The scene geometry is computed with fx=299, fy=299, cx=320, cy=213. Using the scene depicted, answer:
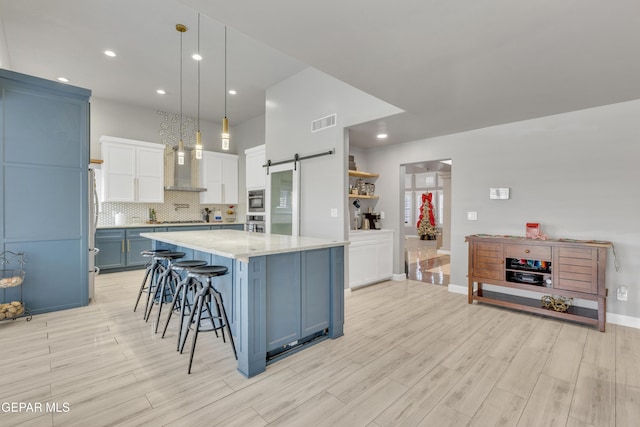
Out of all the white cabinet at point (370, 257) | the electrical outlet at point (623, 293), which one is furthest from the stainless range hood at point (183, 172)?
the electrical outlet at point (623, 293)

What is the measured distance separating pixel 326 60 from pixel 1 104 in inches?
141

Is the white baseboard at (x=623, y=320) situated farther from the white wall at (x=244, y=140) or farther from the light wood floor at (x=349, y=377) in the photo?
the white wall at (x=244, y=140)

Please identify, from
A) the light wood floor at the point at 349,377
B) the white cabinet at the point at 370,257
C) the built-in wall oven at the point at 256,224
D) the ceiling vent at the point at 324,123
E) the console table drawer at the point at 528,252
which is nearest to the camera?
the light wood floor at the point at 349,377

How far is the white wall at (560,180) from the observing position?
3.29 metres

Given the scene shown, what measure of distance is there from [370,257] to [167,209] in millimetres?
4851

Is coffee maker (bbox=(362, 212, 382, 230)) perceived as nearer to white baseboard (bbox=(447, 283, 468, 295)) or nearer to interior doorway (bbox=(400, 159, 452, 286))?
interior doorway (bbox=(400, 159, 452, 286))

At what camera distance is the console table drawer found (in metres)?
3.44

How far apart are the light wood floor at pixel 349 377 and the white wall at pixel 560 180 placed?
1063mm

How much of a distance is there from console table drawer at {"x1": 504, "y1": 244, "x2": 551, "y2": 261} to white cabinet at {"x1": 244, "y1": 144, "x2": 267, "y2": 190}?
427 centimetres

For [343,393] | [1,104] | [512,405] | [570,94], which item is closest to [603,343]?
[512,405]

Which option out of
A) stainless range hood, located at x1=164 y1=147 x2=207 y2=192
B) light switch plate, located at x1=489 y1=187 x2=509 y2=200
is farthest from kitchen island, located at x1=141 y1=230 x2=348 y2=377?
stainless range hood, located at x1=164 y1=147 x2=207 y2=192

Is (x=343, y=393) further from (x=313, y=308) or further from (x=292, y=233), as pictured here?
(x=292, y=233)

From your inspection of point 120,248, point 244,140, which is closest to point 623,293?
point 244,140

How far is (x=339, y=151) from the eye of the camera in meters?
4.27
